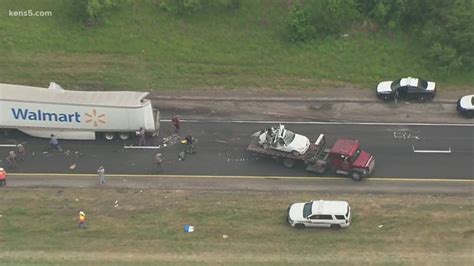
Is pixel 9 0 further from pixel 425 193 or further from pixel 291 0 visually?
pixel 425 193

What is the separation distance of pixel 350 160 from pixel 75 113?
1637 cm

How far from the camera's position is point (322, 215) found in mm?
33938

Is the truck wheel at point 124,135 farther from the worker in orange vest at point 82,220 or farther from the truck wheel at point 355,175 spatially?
the truck wheel at point 355,175

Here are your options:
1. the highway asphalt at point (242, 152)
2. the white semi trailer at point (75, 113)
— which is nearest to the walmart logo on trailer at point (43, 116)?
the white semi trailer at point (75, 113)

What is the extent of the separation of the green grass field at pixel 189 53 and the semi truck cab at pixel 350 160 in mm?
9423

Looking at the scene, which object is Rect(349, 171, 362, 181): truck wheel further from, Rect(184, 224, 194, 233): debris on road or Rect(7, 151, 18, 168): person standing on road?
Rect(7, 151, 18, 168): person standing on road

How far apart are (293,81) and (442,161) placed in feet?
39.8

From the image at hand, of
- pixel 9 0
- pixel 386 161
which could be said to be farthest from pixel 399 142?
pixel 9 0

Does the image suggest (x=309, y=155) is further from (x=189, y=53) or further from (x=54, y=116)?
(x=54, y=116)

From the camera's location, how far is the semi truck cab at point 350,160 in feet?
123

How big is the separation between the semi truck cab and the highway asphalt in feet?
4.23

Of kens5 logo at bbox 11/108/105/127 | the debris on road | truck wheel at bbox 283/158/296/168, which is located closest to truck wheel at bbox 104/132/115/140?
kens5 logo at bbox 11/108/105/127

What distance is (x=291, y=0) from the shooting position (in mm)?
52312

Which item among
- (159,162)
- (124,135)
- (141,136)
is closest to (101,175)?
(159,162)
